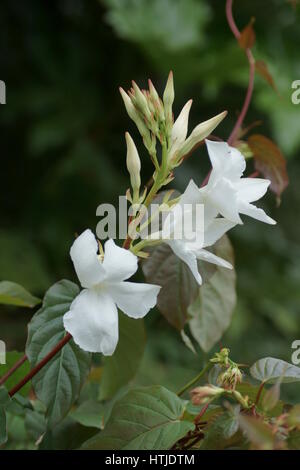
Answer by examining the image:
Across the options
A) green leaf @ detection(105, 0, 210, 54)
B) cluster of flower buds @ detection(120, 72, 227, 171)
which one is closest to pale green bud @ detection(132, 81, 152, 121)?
cluster of flower buds @ detection(120, 72, 227, 171)

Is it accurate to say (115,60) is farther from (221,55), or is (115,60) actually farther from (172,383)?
(172,383)

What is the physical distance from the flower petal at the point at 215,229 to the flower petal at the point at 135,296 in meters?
0.06

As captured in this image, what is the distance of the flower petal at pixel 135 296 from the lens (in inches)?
16.9

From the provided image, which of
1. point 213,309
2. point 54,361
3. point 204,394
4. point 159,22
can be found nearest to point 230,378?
point 204,394

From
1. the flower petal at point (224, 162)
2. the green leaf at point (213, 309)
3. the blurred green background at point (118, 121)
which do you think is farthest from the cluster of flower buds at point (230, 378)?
the blurred green background at point (118, 121)

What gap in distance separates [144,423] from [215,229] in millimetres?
142

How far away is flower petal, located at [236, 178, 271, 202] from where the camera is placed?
Result: 0.47 m

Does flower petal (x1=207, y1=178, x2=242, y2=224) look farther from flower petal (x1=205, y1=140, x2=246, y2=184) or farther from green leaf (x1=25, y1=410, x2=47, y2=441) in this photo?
green leaf (x1=25, y1=410, x2=47, y2=441)

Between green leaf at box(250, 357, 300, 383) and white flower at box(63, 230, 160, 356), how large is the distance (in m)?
0.09

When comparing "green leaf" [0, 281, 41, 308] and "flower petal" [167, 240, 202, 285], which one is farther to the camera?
"green leaf" [0, 281, 41, 308]

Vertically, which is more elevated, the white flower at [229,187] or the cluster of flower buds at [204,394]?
the white flower at [229,187]

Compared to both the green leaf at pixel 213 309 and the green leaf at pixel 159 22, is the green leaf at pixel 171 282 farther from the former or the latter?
the green leaf at pixel 159 22

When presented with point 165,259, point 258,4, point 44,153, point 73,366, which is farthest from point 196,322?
point 258,4

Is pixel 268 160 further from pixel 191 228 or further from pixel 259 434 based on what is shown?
pixel 259 434
